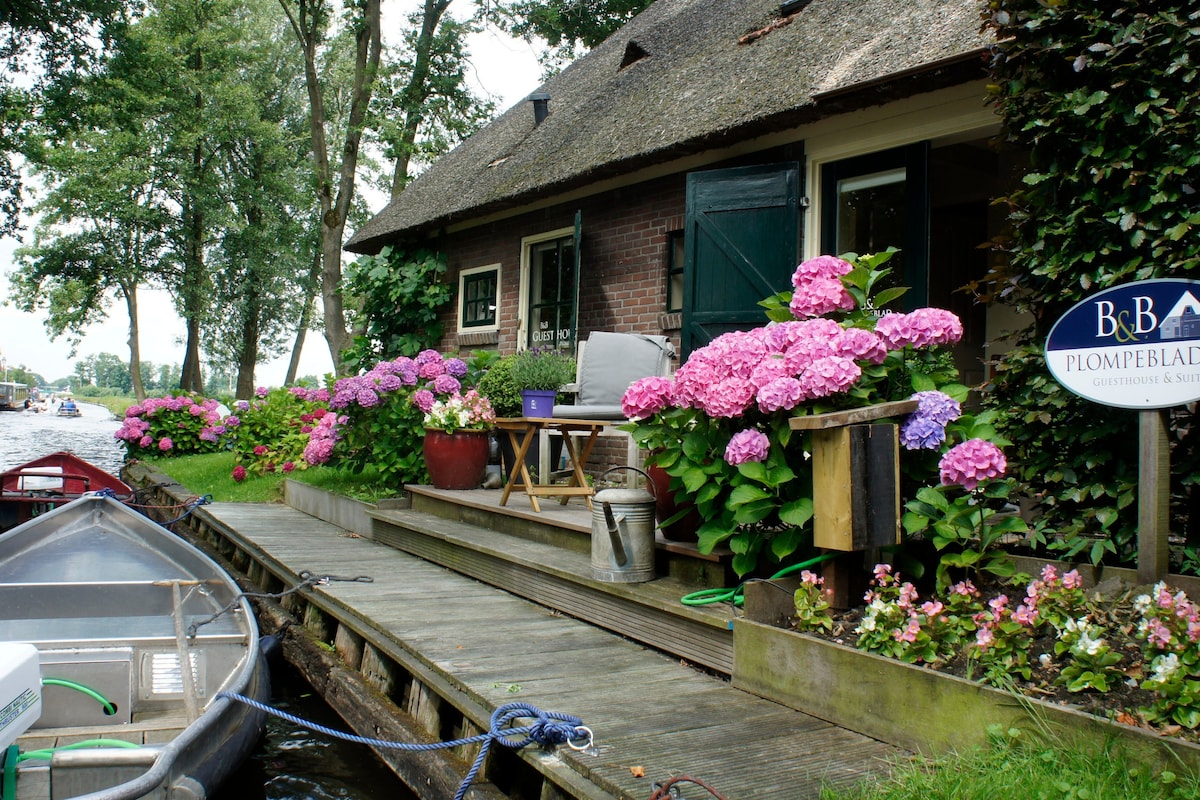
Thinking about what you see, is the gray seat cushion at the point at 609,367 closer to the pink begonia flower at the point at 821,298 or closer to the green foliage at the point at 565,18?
the pink begonia flower at the point at 821,298

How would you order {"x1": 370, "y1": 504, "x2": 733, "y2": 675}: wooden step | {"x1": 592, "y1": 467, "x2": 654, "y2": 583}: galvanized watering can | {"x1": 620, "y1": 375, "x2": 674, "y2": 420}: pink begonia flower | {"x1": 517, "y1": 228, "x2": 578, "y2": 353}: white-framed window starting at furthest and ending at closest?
{"x1": 517, "y1": 228, "x2": 578, "y2": 353}: white-framed window < {"x1": 592, "y1": 467, "x2": 654, "y2": 583}: galvanized watering can < {"x1": 620, "y1": 375, "x2": 674, "y2": 420}: pink begonia flower < {"x1": 370, "y1": 504, "x2": 733, "y2": 675}: wooden step

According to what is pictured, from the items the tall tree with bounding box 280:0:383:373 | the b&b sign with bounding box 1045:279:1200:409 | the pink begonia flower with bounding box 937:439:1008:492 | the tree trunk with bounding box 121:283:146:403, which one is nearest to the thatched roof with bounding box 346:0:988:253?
the b&b sign with bounding box 1045:279:1200:409

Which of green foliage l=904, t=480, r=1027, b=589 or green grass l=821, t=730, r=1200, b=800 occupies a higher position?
green foliage l=904, t=480, r=1027, b=589

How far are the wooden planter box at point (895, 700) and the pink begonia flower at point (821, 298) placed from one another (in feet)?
3.94

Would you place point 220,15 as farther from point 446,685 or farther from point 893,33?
point 446,685

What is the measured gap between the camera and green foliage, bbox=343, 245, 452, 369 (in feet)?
35.1

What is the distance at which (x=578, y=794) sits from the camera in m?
2.23

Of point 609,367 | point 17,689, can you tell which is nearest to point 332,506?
point 609,367

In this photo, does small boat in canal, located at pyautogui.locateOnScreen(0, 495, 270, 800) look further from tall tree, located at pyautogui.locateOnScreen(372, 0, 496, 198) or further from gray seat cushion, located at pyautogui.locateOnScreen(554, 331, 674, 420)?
tall tree, located at pyautogui.locateOnScreen(372, 0, 496, 198)

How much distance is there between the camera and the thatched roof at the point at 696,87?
5.17m

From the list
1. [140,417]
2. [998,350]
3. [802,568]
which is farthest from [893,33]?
[140,417]

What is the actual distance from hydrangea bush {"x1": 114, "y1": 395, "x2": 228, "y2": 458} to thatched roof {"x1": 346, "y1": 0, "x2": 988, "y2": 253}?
4598 mm

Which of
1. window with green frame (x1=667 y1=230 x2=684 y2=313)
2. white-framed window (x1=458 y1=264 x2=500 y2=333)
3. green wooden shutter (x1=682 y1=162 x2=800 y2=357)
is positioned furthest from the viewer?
white-framed window (x1=458 y1=264 x2=500 y2=333)

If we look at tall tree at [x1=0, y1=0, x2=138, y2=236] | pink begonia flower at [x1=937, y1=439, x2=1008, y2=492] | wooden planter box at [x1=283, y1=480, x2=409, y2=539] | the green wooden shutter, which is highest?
tall tree at [x1=0, y1=0, x2=138, y2=236]
